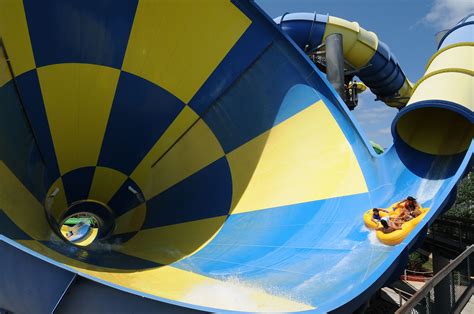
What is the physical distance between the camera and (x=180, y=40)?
9.96ft

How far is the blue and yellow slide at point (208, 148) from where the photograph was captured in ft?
7.56

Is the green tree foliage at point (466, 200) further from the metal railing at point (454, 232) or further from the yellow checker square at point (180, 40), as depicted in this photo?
the yellow checker square at point (180, 40)

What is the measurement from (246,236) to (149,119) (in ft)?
4.99

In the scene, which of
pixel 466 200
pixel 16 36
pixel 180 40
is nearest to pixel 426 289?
pixel 180 40

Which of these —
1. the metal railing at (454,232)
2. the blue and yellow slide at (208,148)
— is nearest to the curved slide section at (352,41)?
the metal railing at (454,232)

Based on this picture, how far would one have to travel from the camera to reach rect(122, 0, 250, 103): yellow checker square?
294 cm

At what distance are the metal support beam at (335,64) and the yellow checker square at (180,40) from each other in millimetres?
2352

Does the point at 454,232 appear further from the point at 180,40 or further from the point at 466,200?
the point at 466,200

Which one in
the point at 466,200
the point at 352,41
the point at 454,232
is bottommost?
the point at 454,232

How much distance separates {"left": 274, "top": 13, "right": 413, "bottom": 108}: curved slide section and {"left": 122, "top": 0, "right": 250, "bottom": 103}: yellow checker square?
399cm

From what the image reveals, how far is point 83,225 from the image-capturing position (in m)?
8.67

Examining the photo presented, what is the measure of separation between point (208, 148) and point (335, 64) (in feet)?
9.15

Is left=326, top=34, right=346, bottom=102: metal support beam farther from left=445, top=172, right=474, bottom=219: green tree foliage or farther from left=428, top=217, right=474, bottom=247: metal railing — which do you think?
left=445, top=172, right=474, bottom=219: green tree foliage

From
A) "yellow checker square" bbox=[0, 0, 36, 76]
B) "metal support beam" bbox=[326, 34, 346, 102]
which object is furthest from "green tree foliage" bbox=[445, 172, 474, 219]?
"yellow checker square" bbox=[0, 0, 36, 76]
